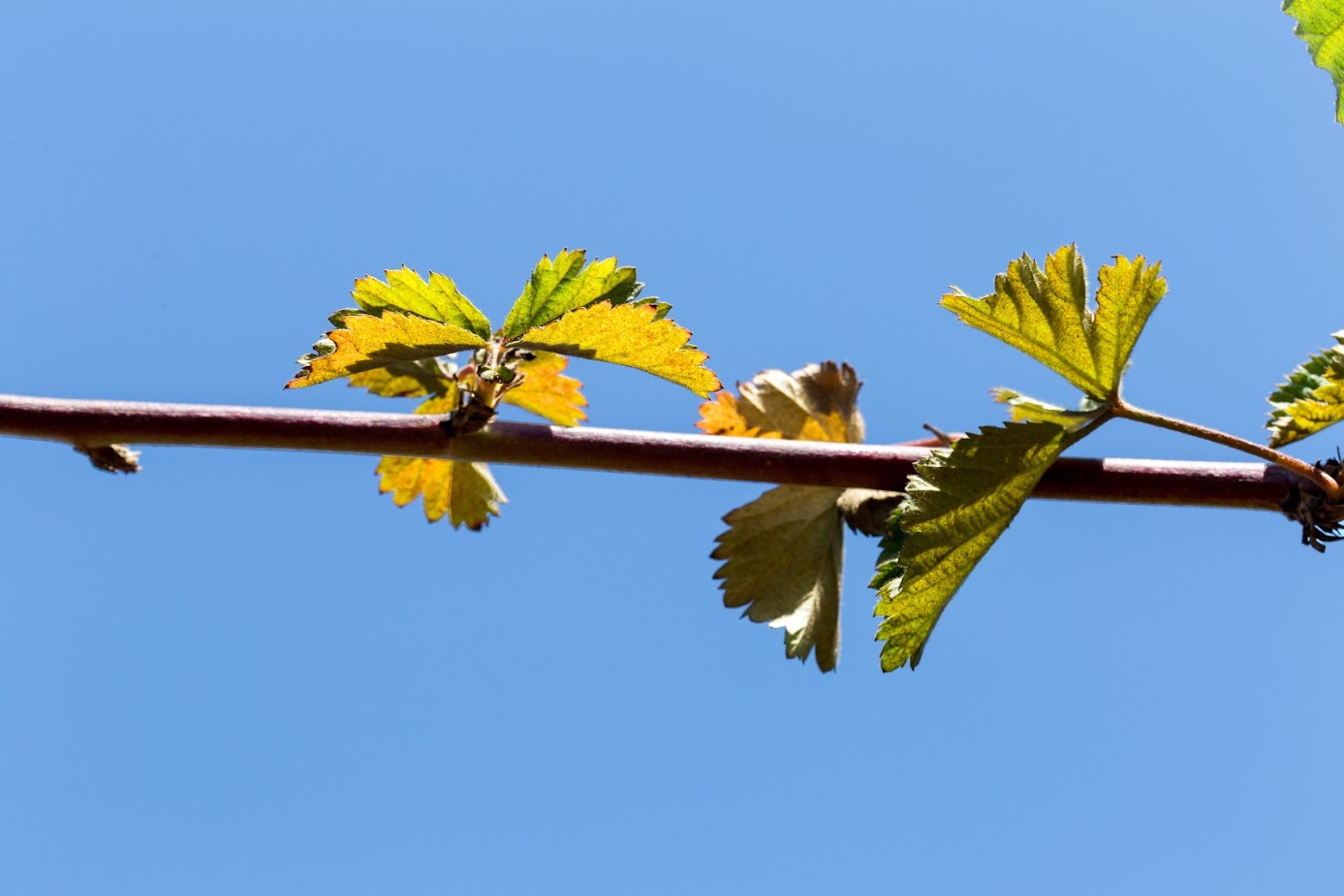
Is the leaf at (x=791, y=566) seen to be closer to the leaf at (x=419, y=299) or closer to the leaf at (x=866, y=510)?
the leaf at (x=866, y=510)

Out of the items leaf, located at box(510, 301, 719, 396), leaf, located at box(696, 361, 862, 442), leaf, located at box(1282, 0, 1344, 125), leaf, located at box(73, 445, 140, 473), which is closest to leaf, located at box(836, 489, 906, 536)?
leaf, located at box(696, 361, 862, 442)

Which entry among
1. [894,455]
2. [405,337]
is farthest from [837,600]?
[405,337]

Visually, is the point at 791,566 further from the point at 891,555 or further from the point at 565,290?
the point at 565,290

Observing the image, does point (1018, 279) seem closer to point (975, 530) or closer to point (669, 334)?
point (975, 530)

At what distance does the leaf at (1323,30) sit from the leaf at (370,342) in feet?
4.07

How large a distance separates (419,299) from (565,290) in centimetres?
22

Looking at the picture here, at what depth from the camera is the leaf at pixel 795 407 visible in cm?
222

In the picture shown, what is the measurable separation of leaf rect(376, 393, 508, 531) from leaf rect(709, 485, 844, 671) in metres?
0.51

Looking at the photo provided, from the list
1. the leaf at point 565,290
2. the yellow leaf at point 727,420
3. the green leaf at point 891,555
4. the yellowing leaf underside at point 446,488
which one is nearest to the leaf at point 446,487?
the yellowing leaf underside at point 446,488

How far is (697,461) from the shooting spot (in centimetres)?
173

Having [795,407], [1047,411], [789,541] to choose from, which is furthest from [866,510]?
[1047,411]

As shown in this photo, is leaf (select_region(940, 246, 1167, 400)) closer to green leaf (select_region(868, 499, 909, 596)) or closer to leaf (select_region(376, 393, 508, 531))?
green leaf (select_region(868, 499, 909, 596))

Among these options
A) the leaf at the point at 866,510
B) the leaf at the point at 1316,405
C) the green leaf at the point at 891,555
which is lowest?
the green leaf at the point at 891,555

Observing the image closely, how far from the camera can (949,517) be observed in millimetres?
1642
